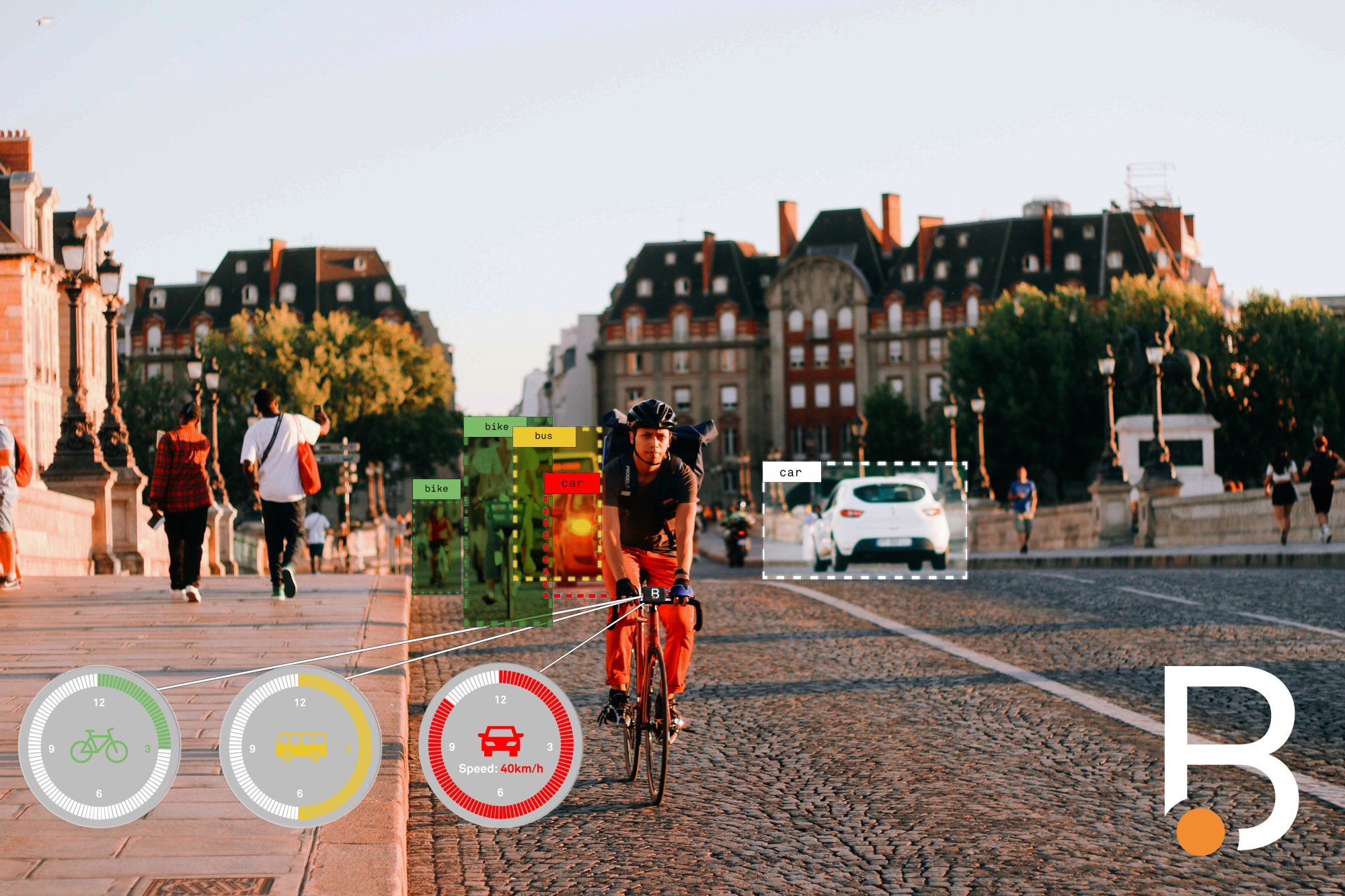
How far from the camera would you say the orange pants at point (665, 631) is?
6148 mm

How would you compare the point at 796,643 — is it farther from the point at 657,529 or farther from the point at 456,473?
the point at 456,473

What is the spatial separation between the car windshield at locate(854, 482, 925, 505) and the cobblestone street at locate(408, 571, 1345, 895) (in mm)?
3090

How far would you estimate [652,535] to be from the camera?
623 centimetres

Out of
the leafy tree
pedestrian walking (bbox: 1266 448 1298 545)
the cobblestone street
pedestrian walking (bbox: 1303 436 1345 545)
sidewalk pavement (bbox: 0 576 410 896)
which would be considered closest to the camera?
sidewalk pavement (bbox: 0 576 410 896)

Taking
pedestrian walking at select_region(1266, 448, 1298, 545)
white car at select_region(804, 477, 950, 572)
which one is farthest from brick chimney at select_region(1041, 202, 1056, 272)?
white car at select_region(804, 477, 950, 572)

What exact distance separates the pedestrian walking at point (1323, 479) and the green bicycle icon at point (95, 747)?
73.9ft

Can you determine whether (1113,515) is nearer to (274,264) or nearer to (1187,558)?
(1187,558)

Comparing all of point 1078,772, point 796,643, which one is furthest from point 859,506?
point 1078,772

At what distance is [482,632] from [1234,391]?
50.9 metres

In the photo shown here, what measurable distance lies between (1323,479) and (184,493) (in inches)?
717

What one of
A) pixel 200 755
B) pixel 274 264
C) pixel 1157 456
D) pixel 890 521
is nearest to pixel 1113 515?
pixel 1157 456

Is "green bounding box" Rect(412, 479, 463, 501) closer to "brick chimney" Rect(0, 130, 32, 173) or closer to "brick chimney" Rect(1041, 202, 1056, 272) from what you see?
"brick chimney" Rect(0, 130, 32, 173)

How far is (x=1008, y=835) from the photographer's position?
5668 millimetres

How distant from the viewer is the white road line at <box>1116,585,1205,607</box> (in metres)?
15.2
